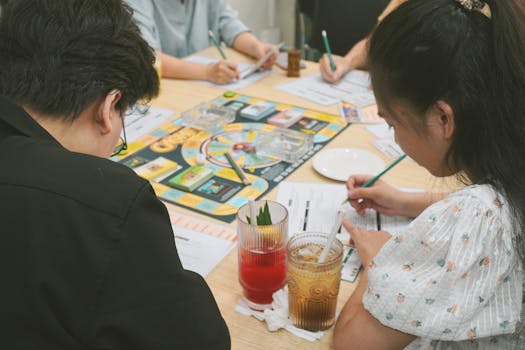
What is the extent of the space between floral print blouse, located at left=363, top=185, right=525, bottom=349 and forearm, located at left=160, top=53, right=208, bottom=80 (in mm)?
1401

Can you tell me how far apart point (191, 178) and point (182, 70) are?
826 millimetres

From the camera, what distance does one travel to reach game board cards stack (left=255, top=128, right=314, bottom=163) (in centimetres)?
→ 150

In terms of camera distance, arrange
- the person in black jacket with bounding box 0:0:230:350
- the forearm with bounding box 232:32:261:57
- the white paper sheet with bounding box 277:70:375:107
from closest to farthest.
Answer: the person in black jacket with bounding box 0:0:230:350, the white paper sheet with bounding box 277:70:375:107, the forearm with bounding box 232:32:261:57

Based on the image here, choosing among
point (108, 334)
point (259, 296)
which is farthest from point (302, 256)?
point (108, 334)

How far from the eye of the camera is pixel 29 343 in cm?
69

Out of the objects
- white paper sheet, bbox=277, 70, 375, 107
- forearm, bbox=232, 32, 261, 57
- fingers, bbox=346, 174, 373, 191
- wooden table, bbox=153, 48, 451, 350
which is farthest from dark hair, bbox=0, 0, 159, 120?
forearm, bbox=232, 32, 261, 57

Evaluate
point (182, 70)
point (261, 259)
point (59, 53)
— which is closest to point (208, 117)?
point (182, 70)

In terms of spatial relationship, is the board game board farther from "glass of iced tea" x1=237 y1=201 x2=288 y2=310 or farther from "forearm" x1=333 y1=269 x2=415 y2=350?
"forearm" x1=333 y1=269 x2=415 y2=350

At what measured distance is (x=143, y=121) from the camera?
1.75 meters

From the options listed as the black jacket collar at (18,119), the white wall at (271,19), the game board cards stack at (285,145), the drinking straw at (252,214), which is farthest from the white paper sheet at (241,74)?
the white wall at (271,19)

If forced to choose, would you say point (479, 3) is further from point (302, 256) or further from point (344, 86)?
point (344, 86)

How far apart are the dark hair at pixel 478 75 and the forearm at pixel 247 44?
1.48m

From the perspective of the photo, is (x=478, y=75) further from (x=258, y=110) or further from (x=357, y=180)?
(x=258, y=110)

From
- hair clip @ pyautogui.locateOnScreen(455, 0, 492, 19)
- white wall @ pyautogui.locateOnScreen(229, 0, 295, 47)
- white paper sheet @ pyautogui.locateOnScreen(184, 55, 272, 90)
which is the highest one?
hair clip @ pyautogui.locateOnScreen(455, 0, 492, 19)
